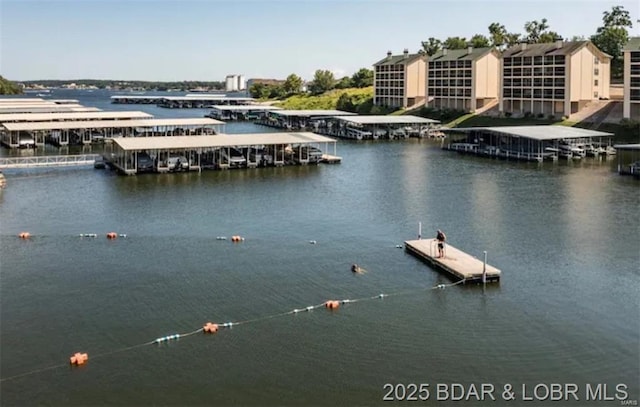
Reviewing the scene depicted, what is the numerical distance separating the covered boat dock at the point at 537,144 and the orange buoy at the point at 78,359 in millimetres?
34212

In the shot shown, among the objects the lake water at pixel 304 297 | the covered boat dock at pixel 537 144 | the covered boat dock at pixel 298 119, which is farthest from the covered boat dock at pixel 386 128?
the lake water at pixel 304 297

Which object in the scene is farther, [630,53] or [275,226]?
[630,53]

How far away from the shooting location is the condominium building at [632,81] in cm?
5134

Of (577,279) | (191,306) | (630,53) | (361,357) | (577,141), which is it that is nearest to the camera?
(361,357)

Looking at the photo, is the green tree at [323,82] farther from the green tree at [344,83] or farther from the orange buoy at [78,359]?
the orange buoy at [78,359]

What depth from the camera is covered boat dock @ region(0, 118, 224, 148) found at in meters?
50.9

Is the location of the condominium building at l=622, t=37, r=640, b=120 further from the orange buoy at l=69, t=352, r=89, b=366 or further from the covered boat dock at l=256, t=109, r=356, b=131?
the orange buoy at l=69, t=352, r=89, b=366

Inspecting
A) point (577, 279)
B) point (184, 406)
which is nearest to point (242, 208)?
point (577, 279)

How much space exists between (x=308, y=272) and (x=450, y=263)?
392 cm

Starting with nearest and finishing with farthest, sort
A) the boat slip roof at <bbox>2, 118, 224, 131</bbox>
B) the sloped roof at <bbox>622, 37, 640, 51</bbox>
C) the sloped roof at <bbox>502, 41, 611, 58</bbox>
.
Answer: the boat slip roof at <bbox>2, 118, 224, 131</bbox> → the sloped roof at <bbox>622, 37, 640, 51</bbox> → the sloped roof at <bbox>502, 41, 611, 58</bbox>

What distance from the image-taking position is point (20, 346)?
570 inches

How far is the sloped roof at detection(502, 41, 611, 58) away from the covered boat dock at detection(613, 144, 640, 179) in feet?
46.4

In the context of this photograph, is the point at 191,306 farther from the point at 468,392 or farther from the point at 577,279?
the point at 577,279

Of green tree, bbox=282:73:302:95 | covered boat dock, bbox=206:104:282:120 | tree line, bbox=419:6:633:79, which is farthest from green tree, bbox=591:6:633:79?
green tree, bbox=282:73:302:95
